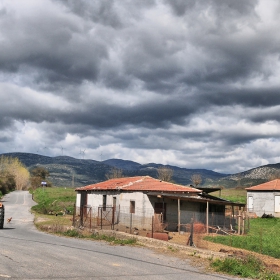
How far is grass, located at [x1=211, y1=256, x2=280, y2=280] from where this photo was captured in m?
14.4

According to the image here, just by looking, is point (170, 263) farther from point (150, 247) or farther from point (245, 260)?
point (150, 247)

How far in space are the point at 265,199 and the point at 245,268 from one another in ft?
117

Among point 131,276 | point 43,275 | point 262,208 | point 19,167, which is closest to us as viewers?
point 43,275

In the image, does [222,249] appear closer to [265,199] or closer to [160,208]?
[160,208]

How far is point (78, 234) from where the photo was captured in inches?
1069

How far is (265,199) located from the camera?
48844 mm

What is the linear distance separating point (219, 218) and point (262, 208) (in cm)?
1628

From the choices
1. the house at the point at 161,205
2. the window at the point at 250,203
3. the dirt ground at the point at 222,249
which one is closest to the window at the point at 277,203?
the window at the point at 250,203

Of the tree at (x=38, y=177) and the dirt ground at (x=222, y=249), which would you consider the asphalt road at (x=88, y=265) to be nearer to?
the dirt ground at (x=222, y=249)

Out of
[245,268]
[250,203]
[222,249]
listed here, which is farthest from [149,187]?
[250,203]

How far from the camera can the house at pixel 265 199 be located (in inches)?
1882

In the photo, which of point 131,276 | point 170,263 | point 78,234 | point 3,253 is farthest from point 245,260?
point 78,234

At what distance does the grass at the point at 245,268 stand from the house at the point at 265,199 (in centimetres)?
3349

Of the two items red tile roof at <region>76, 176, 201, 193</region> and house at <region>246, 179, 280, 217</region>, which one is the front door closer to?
red tile roof at <region>76, 176, 201, 193</region>
